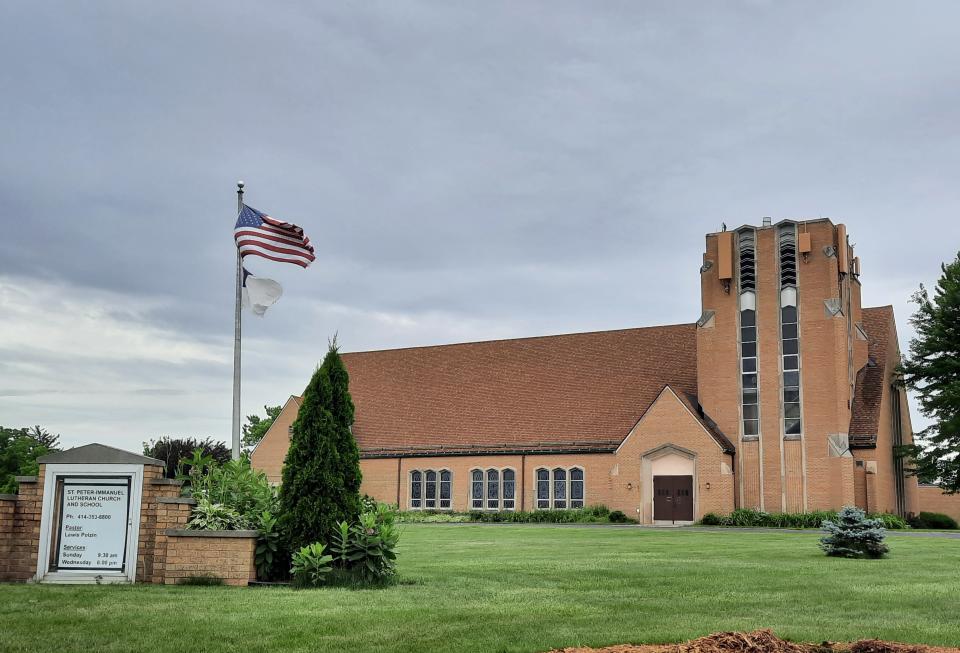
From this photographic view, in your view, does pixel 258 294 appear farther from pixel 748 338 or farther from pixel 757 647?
pixel 748 338

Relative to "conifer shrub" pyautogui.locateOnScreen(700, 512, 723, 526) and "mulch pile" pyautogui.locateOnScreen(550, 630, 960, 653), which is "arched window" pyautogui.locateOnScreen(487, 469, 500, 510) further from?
"mulch pile" pyautogui.locateOnScreen(550, 630, 960, 653)

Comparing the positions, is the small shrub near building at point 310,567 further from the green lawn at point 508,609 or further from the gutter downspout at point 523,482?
the gutter downspout at point 523,482

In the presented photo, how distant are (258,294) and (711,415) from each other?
35225 millimetres

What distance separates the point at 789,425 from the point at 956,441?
8.97m

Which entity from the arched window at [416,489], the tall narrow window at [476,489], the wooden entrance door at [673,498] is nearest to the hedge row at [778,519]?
the wooden entrance door at [673,498]

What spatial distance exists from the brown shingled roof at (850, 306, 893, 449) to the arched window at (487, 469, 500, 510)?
67.1 feet

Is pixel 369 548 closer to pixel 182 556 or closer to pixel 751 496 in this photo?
pixel 182 556

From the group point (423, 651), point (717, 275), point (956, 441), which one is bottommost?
point (423, 651)

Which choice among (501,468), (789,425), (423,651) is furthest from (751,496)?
(423,651)

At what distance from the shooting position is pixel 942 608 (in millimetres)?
13320

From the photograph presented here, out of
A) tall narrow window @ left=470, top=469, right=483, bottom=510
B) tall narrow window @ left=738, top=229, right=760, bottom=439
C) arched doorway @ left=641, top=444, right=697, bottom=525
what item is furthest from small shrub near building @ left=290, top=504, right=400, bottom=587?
tall narrow window @ left=470, top=469, right=483, bottom=510

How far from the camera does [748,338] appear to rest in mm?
49906

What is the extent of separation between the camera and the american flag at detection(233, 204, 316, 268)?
2020cm

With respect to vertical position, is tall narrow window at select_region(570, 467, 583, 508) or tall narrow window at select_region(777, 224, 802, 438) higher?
tall narrow window at select_region(777, 224, 802, 438)
